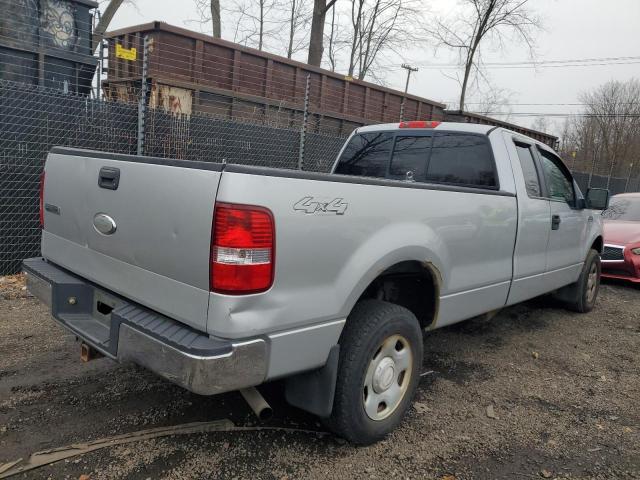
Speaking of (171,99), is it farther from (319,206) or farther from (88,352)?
(319,206)

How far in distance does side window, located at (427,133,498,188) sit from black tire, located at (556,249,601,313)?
8.11 ft

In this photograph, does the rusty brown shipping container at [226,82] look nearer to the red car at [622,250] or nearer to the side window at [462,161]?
the side window at [462,161]

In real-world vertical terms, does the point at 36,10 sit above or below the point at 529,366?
above

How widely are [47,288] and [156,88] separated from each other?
5360 mm

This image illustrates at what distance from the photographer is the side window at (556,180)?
4.54 metres

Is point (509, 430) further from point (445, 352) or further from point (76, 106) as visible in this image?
point (76, 106)

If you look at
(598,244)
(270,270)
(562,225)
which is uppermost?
(562,225)

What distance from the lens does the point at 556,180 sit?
4.77 meters

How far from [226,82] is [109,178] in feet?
21.6

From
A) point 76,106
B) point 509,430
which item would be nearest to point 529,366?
point 509,430

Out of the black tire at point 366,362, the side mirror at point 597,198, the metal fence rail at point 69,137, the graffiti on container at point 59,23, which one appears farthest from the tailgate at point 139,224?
the side mirror at point 597,198

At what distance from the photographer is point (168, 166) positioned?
225 cm

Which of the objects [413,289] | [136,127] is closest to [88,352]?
[413,289]

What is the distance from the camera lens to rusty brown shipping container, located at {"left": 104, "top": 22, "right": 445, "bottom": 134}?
7.77 meters
